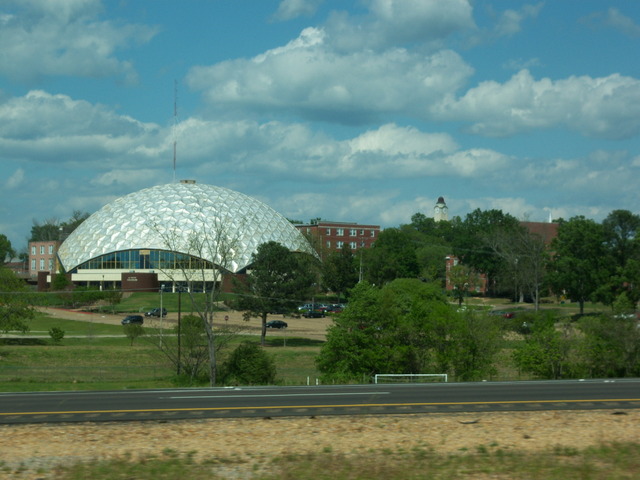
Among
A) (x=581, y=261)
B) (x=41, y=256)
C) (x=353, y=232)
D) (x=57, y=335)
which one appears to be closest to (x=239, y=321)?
(x=57, y=335)

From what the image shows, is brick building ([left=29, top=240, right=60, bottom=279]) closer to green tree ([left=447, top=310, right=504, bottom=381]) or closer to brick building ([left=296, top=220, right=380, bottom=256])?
brick building ([left=296, top=220, right=380, bottom=256])

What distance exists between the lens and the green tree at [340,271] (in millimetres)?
90312

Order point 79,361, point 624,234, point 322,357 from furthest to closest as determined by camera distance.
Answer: point 624,234
point 79,361
point 322,357

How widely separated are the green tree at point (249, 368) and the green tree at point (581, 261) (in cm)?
4392

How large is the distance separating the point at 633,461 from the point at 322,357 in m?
30.1

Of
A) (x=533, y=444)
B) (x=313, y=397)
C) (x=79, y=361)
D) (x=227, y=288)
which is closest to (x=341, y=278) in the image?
(x=227, y=288)

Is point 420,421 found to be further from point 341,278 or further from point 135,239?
point 135,239

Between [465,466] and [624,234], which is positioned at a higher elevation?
[624,234]

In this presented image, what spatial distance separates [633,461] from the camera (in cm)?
1082

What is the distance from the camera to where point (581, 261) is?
238ft

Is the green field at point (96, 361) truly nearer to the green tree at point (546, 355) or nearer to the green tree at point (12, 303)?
the green tree at point (12, 303)

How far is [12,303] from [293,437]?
162 ft

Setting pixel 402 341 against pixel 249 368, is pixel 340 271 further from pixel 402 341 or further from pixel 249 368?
pixel 249 368

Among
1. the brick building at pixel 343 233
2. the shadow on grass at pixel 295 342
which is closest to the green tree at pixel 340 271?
the shadow on grass at pixel 295 342
